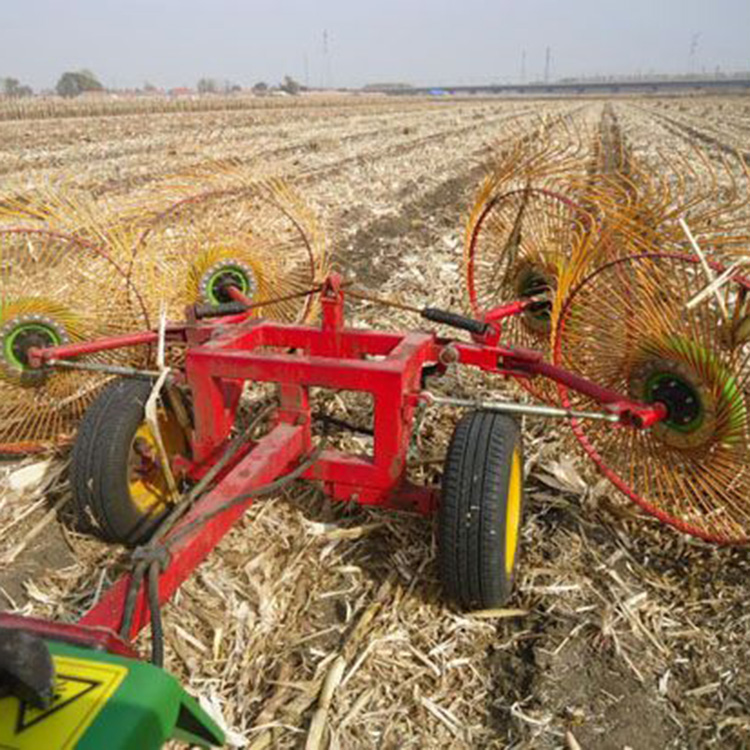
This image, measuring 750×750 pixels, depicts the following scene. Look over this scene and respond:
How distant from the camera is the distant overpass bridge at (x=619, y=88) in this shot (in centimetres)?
10902

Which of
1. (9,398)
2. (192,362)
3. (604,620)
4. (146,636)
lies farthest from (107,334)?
(604,620)

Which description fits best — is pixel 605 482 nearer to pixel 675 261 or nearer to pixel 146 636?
pixel 675 261

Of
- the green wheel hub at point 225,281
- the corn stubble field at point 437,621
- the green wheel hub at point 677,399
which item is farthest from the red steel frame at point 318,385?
the green wheel hub at point 225,281

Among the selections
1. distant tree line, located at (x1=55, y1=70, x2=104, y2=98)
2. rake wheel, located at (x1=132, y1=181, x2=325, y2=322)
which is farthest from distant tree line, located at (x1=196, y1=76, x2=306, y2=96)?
rake wheel, located at (x1=132, y1=181, x2=325, y2=322)

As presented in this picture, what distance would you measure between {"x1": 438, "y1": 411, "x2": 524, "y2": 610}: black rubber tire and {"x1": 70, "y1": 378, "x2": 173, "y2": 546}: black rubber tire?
1.20 meters

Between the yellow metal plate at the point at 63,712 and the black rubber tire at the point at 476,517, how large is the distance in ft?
4.30

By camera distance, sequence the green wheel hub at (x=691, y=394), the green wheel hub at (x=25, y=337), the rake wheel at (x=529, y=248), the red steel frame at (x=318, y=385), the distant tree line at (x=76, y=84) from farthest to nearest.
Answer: the distant tree line at (x=76, y=84) < the rake wheel at (x=529, y=248) < the green wheel hub at (x=25, y=337) < the green wheel hub at (x=691, y=394) < the red steel frame at (x=318, y=385)

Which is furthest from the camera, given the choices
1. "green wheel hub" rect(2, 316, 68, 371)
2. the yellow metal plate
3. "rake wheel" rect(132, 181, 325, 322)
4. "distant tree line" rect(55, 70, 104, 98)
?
"distant tree line" rect(55, 70, 104, 98)

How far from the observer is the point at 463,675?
2223 mm

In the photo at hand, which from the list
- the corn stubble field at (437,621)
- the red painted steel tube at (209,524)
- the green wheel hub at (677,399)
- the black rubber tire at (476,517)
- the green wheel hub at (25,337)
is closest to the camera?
the red painted steel tube at (209,524)

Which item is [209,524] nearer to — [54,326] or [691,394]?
[54,326]

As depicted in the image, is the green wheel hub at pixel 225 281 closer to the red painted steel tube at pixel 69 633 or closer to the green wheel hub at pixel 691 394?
the green wheel hub at pixel 691 394

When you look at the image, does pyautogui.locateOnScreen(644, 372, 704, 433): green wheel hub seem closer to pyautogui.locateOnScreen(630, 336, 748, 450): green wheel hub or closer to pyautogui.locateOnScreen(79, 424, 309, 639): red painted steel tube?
pyautogui.locateOnScreen(630, 336, 748, 450): green wheel hub

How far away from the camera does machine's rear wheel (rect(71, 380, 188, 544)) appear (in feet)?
8.13
